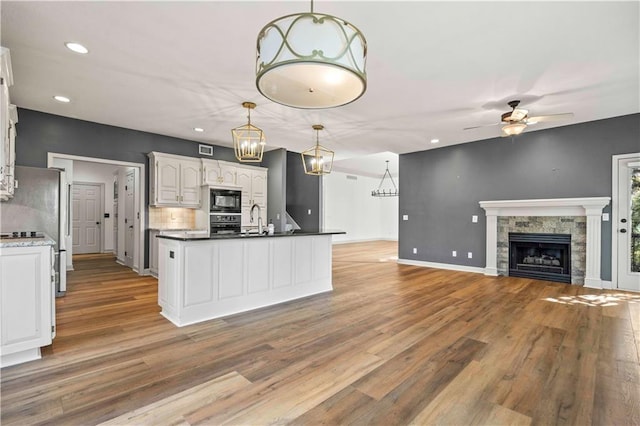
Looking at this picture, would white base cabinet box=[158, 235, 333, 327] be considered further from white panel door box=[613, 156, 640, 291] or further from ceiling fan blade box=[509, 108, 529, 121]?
white panel door box=[613, 156, 640, 291]

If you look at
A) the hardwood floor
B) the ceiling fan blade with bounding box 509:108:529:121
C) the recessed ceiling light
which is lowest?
the hardwood floor

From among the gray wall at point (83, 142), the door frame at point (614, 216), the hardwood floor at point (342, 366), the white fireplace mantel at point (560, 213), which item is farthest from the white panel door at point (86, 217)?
the door frame at point (614, 216)

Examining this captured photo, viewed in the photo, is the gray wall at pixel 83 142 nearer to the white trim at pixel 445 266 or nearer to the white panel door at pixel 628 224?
the white trim at pixel 445 266

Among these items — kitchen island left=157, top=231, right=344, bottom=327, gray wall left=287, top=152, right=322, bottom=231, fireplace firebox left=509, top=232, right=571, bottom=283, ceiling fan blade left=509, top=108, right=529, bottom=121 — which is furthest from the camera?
gray wall left=287, top=152, right=322, bottom=231

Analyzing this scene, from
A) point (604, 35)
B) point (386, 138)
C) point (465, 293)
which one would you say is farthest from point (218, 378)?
point (386, 138)

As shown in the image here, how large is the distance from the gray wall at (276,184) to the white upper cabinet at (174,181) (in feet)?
6.38

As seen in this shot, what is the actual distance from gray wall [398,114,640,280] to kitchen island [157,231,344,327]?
3.62 metres

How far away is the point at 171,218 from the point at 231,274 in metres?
3.59

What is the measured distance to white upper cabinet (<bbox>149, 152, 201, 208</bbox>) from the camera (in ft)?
19.1

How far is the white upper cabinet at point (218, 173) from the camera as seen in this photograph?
639 cm

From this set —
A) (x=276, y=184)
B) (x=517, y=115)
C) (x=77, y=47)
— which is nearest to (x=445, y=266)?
(x=517, y=115)

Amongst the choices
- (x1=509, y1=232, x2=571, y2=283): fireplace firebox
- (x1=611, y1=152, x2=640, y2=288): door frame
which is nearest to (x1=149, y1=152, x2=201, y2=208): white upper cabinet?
(x1=509, y1=232, x2=571, y2=283): fireplace firebox

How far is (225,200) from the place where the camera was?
6.61 m

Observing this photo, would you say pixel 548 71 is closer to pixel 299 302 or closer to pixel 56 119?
pixel 299 302
